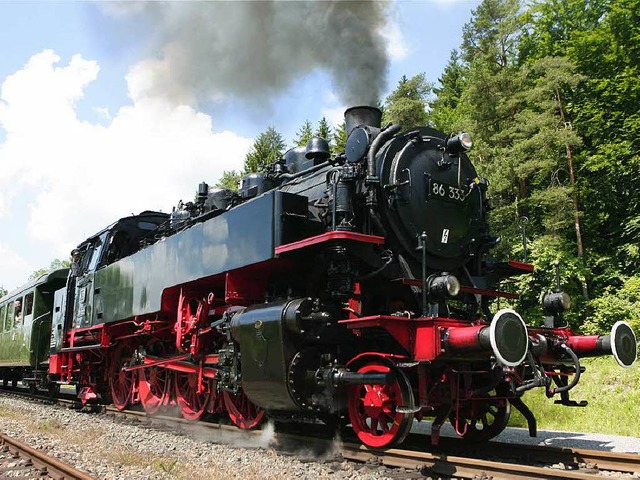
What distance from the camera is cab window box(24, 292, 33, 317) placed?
43.6 ft

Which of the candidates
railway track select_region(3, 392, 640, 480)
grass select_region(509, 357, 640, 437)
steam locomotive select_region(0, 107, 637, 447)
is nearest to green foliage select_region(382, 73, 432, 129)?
grass select_region(509, 357, 640, 437)

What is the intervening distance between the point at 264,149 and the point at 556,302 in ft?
92.7

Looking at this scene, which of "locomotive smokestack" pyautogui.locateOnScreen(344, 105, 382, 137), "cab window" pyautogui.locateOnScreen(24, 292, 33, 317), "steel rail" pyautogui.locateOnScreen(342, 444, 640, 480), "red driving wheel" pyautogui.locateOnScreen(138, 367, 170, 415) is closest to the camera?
"steel rail" pyautogui.locateOnScreen(342, 444, 640, 480)

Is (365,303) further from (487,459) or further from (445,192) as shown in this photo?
(487,459)

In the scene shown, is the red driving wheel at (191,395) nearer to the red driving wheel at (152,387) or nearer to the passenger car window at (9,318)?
the red driving wheel at (152,387)

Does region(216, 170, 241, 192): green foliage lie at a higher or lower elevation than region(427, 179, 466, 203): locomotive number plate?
higher

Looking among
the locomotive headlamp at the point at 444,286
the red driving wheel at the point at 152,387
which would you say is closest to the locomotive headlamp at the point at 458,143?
the locomotive headlamp at the point at 444,286

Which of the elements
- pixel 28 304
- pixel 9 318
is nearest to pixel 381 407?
pixel 28 304

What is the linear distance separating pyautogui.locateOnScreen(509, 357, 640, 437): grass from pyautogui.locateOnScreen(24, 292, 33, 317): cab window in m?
10.7

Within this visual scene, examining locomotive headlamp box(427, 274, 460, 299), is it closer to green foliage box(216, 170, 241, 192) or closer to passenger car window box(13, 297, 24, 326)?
passenger car window box(13, 297, 24, 326)

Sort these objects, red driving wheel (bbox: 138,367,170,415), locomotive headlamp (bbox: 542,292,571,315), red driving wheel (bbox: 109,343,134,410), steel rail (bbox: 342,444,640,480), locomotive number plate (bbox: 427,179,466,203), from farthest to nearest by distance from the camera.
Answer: red driving wheel (bbox: 109,343,134,410) < red driving wheel (bbox: 138,367,170,415) < locomotive headlamp (bbox: 542,292,571,315) < locomotive number plate (bbox: 427,179,466,203) < steel rail (bbox: 342,444,640,480)

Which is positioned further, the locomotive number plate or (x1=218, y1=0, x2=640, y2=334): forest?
A: (x1=218, y1=0, x2=640, y2=334): forest

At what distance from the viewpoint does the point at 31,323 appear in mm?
12734

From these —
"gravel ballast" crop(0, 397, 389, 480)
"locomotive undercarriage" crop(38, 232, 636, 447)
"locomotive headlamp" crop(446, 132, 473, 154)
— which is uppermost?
"locomotive headlamp" crop(446, 132, 473, 154)
